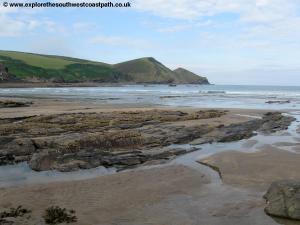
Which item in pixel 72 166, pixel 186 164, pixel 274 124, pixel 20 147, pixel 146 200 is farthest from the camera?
pixel 274 124

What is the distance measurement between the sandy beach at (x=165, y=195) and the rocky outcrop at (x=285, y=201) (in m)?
0.31

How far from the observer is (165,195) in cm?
1372

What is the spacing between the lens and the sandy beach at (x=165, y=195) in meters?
11.6

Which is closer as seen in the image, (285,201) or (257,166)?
(285,201)

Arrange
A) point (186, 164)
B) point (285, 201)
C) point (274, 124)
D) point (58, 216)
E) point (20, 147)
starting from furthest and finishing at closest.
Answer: point (274, 124) → point (20, 147) → point (186, 164) → point (285, 201) → point (58, 216)

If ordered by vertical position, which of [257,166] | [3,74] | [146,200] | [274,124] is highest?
[3,74]

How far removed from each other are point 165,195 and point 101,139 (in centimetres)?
904

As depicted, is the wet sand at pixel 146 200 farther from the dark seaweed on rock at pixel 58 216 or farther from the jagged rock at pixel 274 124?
the jagged rock at pixel 274 124

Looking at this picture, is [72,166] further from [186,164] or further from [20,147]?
[186,164]

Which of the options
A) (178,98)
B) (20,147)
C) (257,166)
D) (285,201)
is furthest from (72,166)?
(178,98)

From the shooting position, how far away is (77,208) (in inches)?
482

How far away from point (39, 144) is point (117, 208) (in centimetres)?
956

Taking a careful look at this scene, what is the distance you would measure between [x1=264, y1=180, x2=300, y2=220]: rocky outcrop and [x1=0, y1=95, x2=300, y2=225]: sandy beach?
0.31 metres

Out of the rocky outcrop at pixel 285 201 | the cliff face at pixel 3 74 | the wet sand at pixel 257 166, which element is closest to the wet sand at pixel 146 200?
the rocky outcrop at pixel 285 201
